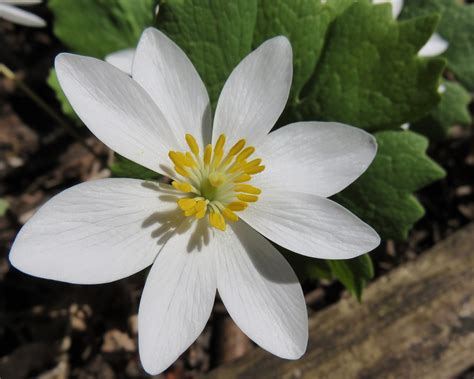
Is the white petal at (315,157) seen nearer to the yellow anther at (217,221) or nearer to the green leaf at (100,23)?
the yellow anther at (217,221)

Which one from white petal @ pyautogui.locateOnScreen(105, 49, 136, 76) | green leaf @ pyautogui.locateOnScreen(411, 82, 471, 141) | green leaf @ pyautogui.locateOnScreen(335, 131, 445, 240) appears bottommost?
green leaf @ pyautogui.locateOnScreen(411, 82, 471, 141)

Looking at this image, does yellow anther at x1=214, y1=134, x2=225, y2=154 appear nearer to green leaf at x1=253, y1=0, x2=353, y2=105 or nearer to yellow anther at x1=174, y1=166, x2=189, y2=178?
yellow anther at x1=174, y1=166, x2=189, y2=178

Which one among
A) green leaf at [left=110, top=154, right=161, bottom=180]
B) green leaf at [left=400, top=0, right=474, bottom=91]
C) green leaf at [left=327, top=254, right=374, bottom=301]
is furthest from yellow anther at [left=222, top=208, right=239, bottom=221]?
green leaf at [left=400, top=0, right=474, bottom=91]

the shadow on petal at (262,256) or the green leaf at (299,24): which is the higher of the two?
the green leaf at (299,24)

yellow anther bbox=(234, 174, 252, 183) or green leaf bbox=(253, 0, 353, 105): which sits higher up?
green leaf bbox=(253, 0, 353, 105)

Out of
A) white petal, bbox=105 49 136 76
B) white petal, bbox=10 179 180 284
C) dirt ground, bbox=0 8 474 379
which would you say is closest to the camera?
white petal, bbox=10 179 180 284

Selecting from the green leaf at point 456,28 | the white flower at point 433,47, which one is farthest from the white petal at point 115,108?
the green leaf at point 456,28

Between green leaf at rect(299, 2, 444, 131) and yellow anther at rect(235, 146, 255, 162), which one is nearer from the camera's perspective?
yellow anther at rect(235, 146, 255, 162)
